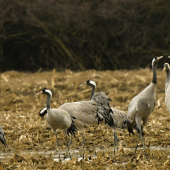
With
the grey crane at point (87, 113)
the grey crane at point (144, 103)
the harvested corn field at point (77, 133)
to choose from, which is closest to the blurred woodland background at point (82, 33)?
the harvested corn field at point (77, 133)

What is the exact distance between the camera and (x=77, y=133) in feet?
21.7

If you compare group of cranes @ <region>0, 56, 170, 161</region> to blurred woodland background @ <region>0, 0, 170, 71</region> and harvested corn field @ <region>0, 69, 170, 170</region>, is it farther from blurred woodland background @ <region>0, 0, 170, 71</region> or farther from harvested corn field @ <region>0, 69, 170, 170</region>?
blurred woodland background @ <region>0, 0, 170, 71</region>

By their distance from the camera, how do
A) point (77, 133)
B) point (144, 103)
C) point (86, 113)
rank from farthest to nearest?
point (77, 133)
point (86, 113)
point (144, 103)

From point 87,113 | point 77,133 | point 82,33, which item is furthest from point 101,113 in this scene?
point 82,33

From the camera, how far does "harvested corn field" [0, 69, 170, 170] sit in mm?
4902

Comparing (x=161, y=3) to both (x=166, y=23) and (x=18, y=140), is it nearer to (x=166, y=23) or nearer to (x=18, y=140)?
(x=166, y=23)

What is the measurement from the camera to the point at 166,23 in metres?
14.1

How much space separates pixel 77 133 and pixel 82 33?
26.0 feet

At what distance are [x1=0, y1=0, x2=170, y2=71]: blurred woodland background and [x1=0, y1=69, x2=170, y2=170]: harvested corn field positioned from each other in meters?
3.07

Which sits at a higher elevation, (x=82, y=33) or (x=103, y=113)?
(x=82, y=33)

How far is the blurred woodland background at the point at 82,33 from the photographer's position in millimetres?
13180

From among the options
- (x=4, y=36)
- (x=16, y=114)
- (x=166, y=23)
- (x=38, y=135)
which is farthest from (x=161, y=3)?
(x=38, y=135)

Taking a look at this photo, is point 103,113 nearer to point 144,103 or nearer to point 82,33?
point 144,103

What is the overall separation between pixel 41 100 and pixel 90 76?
2012 mm
